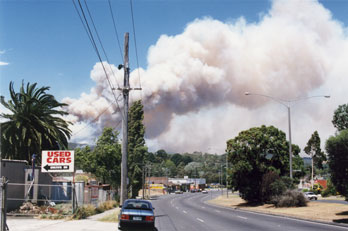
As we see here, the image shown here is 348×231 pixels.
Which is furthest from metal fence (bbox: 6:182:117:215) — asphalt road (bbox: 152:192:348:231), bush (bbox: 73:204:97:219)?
asphalt road (bbox: 152:192:348:231)

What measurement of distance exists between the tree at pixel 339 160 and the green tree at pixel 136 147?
43.2 meters

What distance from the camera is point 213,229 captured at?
1973 cm

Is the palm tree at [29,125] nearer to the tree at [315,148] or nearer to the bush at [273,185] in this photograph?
the bush at [273,185]

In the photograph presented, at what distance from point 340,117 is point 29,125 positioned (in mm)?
62831

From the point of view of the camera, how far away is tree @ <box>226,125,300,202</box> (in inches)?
A: 1731

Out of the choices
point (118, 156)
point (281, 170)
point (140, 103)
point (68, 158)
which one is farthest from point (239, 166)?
point (140, 103)

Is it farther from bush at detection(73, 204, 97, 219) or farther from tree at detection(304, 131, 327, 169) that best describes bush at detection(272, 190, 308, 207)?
tree at detection(304, 131, 327, 169)

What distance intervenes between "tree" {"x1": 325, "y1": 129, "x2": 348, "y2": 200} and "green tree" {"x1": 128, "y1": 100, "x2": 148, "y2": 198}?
1701 inches

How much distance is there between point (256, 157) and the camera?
44125mm

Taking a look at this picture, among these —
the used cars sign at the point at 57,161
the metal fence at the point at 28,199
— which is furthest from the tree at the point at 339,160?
the used cars sign at the point at 57,161

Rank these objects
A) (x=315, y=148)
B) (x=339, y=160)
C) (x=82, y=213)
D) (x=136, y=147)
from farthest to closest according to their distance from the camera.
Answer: (x=315, y=148) < (x=136, y=147) < (x=82, y=213) < (x=339, y=160)

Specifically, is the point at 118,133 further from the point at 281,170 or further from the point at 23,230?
the point at 23,230

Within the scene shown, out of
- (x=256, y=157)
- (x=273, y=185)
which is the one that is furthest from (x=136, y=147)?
(x=273, y=185)

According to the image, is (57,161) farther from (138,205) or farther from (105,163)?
(105,163)
